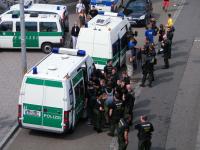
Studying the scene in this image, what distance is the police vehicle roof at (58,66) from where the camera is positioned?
1691cm

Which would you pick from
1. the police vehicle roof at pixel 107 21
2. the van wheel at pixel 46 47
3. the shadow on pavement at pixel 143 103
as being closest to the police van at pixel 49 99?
the shadow on pavement at pixel 143 103

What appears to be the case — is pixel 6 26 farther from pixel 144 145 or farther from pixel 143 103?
pixel 144 145

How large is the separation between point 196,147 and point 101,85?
3917mm

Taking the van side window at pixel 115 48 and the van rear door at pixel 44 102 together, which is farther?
the van side window at pixel 115 48

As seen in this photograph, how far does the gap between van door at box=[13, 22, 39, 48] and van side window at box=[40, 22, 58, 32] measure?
0.94 ft

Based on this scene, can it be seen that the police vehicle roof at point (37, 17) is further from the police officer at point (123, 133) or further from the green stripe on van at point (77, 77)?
the police officer at point (123, 133)

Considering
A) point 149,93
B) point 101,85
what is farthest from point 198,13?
point 101,85

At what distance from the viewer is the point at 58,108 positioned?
1672cm

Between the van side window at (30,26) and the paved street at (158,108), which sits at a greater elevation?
the van side window at (30,26)

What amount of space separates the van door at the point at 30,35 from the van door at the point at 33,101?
9.69 meters

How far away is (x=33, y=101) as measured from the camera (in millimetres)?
16891

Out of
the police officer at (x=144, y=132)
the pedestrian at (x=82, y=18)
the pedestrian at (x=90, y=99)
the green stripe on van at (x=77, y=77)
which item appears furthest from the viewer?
the pedestrian at (x=82, y=18)

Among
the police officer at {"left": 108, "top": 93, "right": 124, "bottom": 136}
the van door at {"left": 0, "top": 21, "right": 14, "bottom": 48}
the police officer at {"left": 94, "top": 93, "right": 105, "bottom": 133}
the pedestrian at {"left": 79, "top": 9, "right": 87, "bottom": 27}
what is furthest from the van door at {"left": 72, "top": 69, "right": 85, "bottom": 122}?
the pedestrian at {"left": 79, "top": 9, "right": 87, "bottom": 27}

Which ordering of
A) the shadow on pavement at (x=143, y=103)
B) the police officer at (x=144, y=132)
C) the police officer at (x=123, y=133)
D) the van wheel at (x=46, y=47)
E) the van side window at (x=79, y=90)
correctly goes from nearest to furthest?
the police officer at (x=144, y=132)
the police officer at (x=123, y=133)
the van side window at (x=79, y=90)
the shadow on pavement at (x=143, y=103)
the van wheel at (x=46, y=47)
